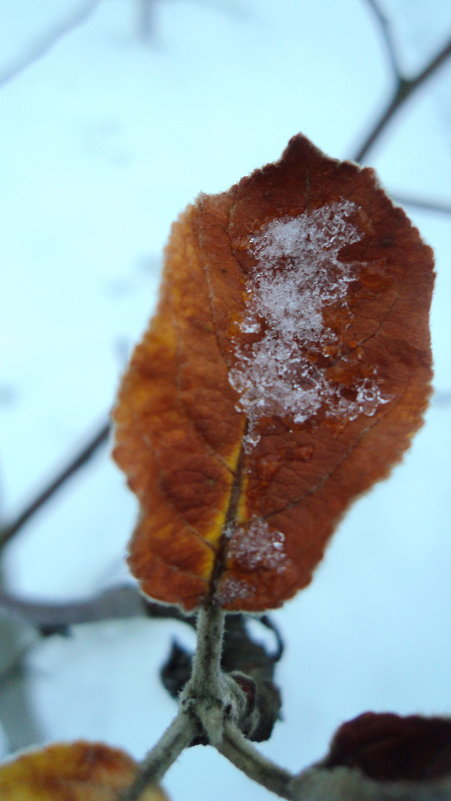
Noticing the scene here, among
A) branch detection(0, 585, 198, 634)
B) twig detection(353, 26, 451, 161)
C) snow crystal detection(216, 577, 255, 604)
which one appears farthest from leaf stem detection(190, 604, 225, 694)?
twig detection(353, 26, 451, 161)

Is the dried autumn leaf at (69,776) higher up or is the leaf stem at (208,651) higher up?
the leaf stem at (208,651)

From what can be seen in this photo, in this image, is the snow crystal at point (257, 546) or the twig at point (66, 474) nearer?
the snow crystal at point (257, 546)

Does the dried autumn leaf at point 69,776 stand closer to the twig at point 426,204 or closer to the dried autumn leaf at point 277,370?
the dried autumn leaf at point 277,370

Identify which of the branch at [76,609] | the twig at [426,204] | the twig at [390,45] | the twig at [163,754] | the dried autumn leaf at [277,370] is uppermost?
the twig at [390,45]

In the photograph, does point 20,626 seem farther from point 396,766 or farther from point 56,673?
point 396,766

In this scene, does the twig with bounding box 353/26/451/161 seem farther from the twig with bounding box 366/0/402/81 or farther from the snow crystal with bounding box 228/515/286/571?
the snow crystal with bounding box 228/515/286/571

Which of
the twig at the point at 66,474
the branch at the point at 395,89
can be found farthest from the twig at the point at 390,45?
the twig at the point at 66,474

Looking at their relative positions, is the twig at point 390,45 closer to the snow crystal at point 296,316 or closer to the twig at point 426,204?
the twig at point 426,204
